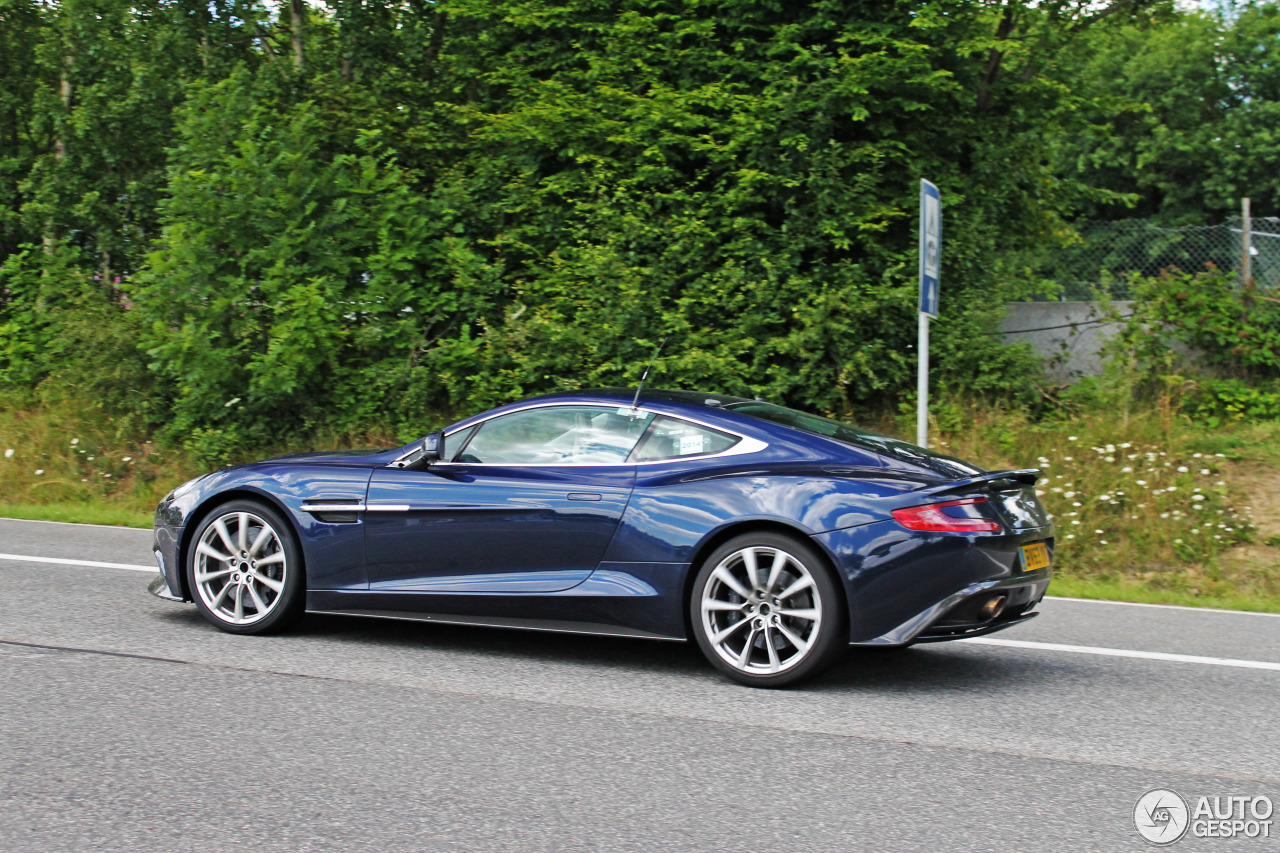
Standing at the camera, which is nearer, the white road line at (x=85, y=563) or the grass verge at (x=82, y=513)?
the white road line at (x=85, y=563)

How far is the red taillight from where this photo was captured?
501 cm

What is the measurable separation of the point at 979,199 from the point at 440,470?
8.84 metres

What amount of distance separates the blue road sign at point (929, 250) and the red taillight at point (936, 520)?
4.30 m

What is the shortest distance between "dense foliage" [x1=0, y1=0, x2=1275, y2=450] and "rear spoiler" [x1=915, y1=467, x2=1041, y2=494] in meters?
6.49

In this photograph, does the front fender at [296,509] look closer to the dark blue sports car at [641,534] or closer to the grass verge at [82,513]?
the dark blue sports car at [641,534]

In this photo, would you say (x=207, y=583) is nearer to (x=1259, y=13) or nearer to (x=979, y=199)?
(x=979, y=199)

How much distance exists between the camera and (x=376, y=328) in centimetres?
1293

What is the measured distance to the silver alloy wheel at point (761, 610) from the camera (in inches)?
203

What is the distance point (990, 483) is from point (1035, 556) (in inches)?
16.4

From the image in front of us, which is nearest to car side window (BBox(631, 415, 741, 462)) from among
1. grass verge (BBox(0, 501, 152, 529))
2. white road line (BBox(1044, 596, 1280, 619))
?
white road line (BBox(1044, 596, 1280, 619))

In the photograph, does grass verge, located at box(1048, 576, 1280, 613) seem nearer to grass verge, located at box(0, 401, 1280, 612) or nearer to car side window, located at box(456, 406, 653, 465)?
grass verge, located at box(0, 401, 1280, 612)

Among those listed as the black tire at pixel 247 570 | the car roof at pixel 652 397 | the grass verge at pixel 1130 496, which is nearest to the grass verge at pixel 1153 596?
the grass verge at pixel 1130 496

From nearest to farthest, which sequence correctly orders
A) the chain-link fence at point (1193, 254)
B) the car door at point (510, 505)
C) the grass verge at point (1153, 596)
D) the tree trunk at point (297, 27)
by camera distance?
the car door at point (510, 505)
the grass verge at point (1153, 596)
the chain-link fence at point (1193, 254)
the tree trunk at point (297, 27)

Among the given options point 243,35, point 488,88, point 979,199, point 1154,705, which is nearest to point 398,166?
point 488,88
